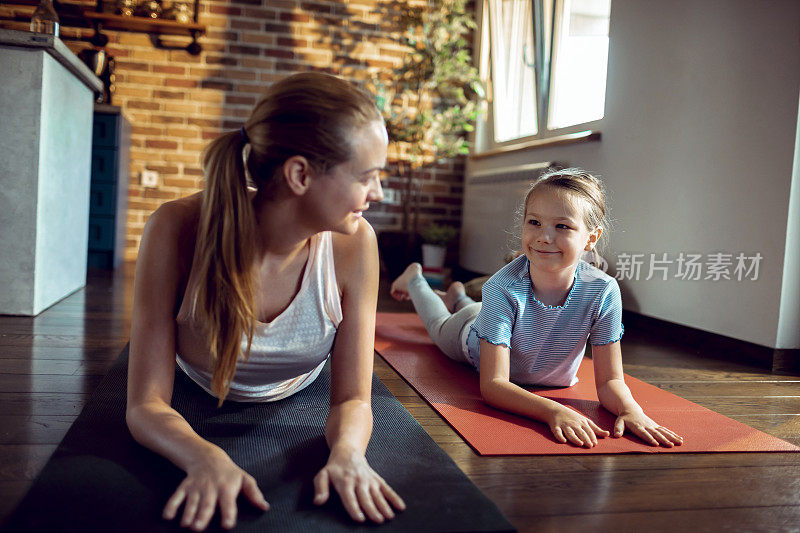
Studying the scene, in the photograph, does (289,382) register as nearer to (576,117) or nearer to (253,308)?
(253,308)

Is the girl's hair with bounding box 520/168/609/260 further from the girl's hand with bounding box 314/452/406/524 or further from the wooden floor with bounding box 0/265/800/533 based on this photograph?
the girl's hand with bounding box 314/452/406/524

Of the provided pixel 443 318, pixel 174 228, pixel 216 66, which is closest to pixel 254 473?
pixel 174 228

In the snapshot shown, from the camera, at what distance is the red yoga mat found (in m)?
1.36

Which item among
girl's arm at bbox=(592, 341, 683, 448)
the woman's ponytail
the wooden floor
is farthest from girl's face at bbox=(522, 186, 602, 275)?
the woman's ponytail

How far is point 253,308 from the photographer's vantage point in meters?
1.11

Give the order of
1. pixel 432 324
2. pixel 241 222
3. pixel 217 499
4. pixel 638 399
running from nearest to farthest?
pixel 217 499
pixel 241 222
pixel 638 399
pixel 432 324

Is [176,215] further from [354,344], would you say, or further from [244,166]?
[354,344]

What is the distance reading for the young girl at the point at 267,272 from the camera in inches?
39.6

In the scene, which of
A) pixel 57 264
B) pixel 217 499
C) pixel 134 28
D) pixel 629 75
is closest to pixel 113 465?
pixel 217 499

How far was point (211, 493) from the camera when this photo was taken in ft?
2.99

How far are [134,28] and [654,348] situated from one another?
4.01m

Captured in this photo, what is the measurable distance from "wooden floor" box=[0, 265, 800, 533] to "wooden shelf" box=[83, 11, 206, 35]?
3.11 metres

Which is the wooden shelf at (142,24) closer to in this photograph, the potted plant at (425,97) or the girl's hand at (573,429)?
the potted plant at (425,97)

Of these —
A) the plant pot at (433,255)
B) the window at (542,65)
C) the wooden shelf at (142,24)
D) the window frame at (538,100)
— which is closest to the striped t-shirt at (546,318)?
the window frame at (538,100)
